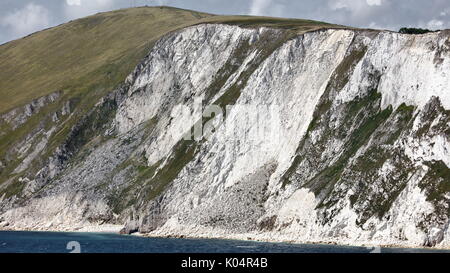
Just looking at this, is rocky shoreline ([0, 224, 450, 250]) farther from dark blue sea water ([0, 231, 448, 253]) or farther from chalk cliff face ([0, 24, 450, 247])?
dark blue sea water ([0, 231, 448, 253])

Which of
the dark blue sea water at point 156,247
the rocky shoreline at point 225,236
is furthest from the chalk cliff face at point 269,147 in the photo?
the dark blue sea water at point 156,247

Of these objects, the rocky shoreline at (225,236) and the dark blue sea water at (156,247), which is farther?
the rocky shoreline at (225,236)

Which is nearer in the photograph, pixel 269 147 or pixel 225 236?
pixel 225 236

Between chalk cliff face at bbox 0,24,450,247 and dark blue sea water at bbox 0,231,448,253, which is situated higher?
chalk cliff face at bbox 0,24,450,247

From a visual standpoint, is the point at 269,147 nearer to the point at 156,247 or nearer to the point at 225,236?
the point at 225,236

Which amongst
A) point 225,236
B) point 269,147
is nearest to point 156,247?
point 225,236

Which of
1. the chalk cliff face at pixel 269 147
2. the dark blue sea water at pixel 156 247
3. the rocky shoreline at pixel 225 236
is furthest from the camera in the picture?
the chalk cliff face at pixel 269 147

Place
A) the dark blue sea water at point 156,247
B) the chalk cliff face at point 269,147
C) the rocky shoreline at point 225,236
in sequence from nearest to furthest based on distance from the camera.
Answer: the dark blue sea water at point 156,247
the rocky shoreline at point 225,236
the chalk cliff face at point 269,147

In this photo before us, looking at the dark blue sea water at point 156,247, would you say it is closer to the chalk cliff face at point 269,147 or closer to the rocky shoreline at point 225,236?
the rocky shoreline at point 225,236

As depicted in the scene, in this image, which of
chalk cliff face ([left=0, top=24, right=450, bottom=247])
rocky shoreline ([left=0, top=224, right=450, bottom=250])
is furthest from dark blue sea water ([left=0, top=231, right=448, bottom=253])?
chalk cliff face ([left=0, top=24, right=450, bottom=247])
